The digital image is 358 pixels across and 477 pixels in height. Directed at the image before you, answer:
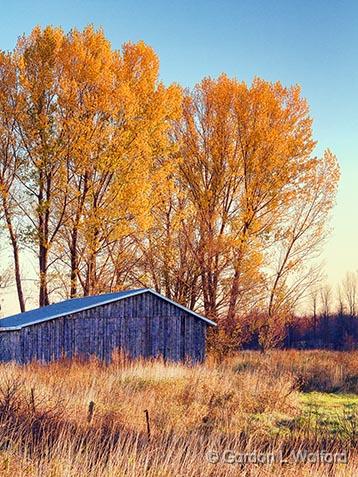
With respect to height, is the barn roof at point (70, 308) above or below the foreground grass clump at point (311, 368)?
above

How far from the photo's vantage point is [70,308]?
2416cm

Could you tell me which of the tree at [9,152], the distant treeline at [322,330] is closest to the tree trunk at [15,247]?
the tree at [9,152]

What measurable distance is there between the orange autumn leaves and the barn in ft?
3.65

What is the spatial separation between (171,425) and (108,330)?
1467 cm

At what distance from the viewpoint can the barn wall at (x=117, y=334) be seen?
23812mm

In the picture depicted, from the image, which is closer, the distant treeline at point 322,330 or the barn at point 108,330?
the barn at point 108,330

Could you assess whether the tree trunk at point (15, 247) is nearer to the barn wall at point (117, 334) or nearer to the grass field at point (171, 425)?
the barn wall at point (117, 334)

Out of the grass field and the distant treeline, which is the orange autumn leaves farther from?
the distant treeline

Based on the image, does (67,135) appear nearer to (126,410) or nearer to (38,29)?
(38,29)

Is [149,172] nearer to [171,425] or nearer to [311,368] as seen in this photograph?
[311,368]

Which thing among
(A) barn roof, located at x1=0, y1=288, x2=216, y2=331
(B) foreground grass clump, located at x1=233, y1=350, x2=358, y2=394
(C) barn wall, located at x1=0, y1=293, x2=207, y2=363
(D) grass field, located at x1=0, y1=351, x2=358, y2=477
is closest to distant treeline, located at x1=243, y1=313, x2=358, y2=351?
(B) foreground grass clump, located at x1=233, y1=350, x2=358, y2=394

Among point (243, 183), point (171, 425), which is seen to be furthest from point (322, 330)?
point (171, 425)

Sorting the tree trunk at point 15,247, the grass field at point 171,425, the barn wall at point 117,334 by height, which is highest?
the tree trunk at point 15,247

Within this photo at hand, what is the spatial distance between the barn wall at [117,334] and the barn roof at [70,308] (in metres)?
0.30
